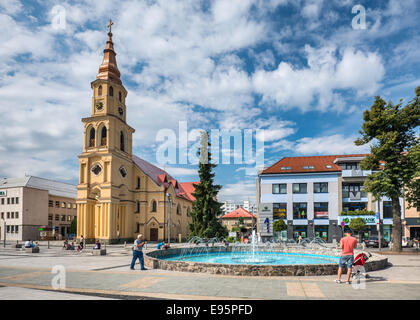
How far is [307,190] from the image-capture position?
51.1 meters

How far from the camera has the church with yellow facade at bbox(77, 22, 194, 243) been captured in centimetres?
4800

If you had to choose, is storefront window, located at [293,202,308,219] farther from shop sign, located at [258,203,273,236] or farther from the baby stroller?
the baby stroller

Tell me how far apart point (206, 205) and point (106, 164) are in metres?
18.9

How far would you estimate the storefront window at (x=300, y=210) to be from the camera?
166ft

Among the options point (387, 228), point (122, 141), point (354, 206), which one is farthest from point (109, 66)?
point (387, 228)

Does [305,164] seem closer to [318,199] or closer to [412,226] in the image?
[318,199]

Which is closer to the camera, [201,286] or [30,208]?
[201,286]

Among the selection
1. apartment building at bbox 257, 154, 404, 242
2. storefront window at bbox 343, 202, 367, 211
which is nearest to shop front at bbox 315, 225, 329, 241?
apartment building at bbox 257, 154, 404, 242

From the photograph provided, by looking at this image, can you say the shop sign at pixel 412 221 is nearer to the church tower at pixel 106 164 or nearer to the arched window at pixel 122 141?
the church tower at pixel 106 164

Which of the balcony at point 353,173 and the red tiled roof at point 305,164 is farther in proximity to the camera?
the red tiled roof at point 305,164

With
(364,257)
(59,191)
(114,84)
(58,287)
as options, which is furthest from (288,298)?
(59,191)

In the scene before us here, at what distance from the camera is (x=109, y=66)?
51.5 m

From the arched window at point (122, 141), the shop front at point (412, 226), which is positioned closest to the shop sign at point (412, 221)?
the shop front at point (412, 226)
